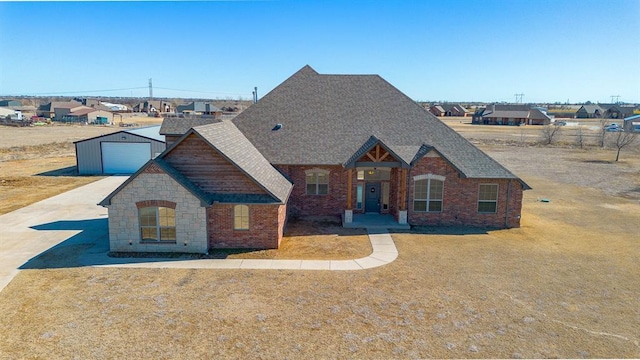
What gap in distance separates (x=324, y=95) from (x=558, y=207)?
16468 millimetres

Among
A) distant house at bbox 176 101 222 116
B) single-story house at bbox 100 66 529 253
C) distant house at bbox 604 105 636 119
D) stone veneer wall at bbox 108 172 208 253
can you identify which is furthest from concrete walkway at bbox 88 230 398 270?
distant house at bbox 604 105 636 119

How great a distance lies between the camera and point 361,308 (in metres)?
12.1

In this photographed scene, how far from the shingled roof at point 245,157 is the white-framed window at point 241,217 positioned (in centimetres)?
128

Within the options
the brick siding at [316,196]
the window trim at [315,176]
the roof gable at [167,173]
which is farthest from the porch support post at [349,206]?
the roof gable at [167,173]

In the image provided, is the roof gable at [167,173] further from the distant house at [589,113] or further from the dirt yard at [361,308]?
the distant house at [589,113]

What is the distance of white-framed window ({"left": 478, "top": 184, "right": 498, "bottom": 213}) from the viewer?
2064 cm

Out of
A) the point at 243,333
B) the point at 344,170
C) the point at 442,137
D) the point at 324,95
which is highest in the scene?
the point at 324,95

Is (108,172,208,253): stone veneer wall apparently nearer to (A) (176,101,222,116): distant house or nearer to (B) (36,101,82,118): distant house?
(A) (176,101,222,116): distant house

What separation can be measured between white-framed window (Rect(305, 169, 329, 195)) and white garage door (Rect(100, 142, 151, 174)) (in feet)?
67.3

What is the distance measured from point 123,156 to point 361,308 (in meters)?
31.3

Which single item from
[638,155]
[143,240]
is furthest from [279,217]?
[638,155]

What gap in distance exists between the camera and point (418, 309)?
39.6 ft

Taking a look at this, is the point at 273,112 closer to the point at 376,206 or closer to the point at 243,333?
the point at 376,206

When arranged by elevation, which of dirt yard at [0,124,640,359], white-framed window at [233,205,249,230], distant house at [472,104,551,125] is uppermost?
distant house at [472,104,551,125]
